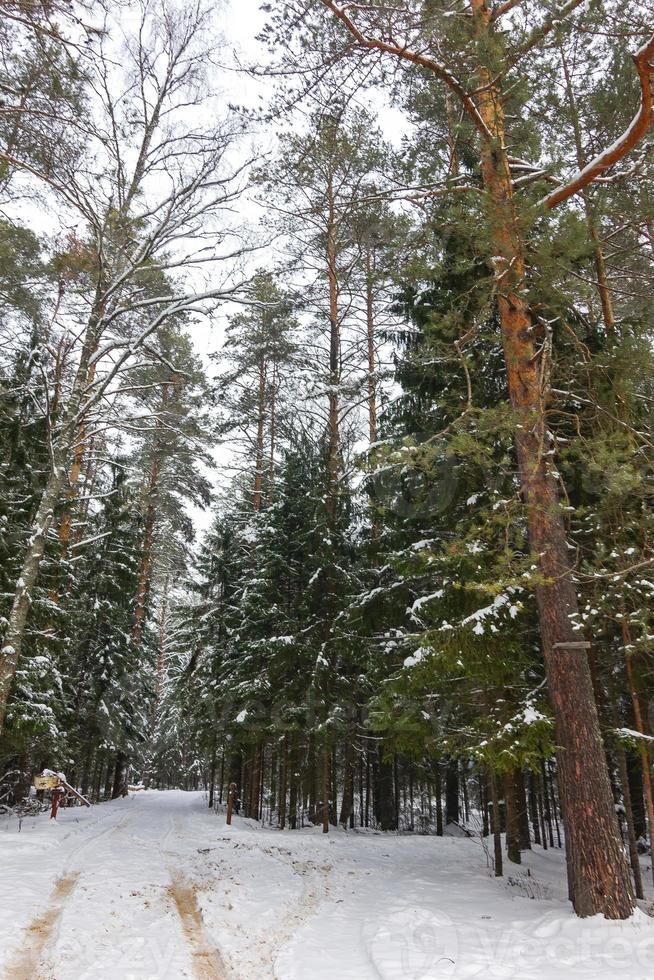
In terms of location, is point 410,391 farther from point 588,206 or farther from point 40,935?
point 40,935

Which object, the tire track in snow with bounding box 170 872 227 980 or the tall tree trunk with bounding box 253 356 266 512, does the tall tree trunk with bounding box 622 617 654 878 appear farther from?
the tall tree trunk with bounding box 253 356 266 512

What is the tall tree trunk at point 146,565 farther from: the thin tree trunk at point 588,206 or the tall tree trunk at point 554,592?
the tall tree trunk at point 554,592

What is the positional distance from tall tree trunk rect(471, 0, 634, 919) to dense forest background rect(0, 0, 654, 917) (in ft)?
0.11

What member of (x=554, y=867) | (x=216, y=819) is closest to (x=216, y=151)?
(x=554, y=867)

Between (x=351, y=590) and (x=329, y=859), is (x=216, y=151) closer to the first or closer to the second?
(x=351, y=590)


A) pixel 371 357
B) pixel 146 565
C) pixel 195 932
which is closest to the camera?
pixel 195 932

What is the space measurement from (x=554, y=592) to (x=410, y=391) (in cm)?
516

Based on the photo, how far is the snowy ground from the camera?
14.8 feet

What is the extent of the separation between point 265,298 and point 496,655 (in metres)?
8.20

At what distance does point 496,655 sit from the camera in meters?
7.57

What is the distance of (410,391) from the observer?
1059cm

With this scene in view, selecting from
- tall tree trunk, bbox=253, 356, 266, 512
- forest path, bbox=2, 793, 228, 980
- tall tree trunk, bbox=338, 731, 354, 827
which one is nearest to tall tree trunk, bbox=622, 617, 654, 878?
forest path, bbox=2, 793, 228, 980

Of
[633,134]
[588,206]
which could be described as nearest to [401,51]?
[633,134]

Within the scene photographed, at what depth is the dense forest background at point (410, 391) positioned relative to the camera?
21.5 feet
